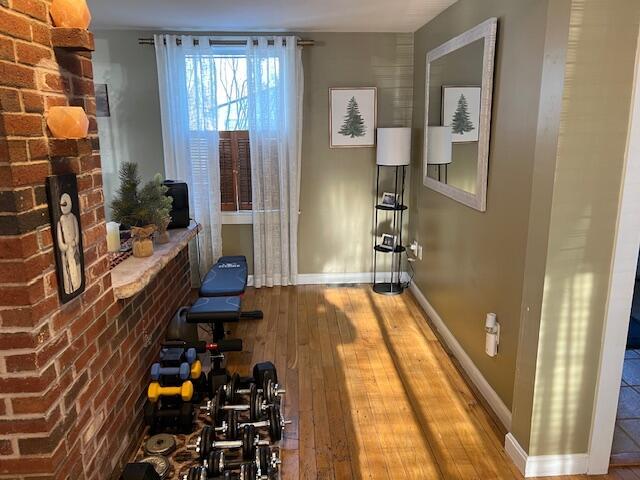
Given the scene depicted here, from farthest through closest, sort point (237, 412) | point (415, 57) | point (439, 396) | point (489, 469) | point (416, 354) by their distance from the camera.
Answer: point (415, 57) < point (416, 354) < point (439, 396) < point (237, 412) < point (489, 469)

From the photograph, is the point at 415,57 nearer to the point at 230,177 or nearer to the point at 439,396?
the point at 230,177

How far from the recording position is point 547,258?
6.35ft

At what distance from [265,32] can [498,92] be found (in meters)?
2.40

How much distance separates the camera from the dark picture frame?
155 cm

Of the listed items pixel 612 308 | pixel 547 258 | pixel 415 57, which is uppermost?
pixel 415 57

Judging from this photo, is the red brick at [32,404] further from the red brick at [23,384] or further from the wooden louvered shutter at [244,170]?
the wooden louvered shutter at [244,170]

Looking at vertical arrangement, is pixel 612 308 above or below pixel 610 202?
below

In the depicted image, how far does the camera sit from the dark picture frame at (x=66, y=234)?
1547mm

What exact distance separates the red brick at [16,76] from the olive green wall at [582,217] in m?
1.81

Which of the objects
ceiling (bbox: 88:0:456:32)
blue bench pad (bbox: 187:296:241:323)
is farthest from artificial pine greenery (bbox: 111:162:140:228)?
ceiling (bbox: 88:0:456:32)

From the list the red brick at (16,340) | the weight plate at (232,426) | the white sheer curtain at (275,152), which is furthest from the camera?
the white sheer curtain at (275,152)

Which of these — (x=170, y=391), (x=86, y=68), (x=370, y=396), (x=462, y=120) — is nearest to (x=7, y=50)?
(x=86, y=68)

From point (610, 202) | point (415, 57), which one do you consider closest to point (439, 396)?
point (610, 202)

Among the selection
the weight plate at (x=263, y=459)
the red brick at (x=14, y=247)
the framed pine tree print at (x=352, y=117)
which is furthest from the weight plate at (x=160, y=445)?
the framed pine tree print at (x=352, y=117)
